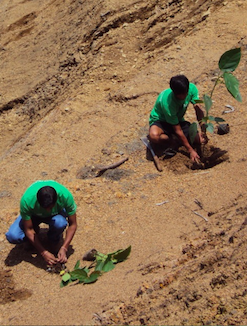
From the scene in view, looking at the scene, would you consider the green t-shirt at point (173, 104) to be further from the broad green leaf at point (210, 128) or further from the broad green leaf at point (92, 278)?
the broad green leaf at point (92, 278)

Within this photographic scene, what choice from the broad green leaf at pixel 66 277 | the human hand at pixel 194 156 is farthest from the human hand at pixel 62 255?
the human hand at pixel 194 156

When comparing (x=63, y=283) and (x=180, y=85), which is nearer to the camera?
(x=63, y=283)

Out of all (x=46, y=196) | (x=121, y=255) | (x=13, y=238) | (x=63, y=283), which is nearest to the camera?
(x=46, y=196)

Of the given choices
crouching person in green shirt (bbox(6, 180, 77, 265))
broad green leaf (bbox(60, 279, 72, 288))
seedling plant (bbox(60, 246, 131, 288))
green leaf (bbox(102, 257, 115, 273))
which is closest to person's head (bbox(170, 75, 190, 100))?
crouching person in green shirt (bbox(6, 180, 77, 265))

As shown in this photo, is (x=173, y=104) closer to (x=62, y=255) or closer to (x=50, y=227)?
(x=50, y=227)

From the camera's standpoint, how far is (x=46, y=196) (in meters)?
3.25

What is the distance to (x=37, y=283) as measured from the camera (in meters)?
3.42

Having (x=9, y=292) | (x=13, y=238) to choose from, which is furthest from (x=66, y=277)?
(x=13, y=238)

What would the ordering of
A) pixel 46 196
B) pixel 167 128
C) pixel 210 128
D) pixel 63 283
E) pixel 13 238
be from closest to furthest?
pixel 46 196, pixel 63 283, pixel 13 238, pixel 210 128, pixel 167 128

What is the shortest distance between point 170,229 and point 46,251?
1.01 metres

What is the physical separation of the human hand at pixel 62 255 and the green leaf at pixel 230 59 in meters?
2.15

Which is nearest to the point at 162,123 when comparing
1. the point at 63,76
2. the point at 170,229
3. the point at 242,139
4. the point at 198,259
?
the point at 242,139

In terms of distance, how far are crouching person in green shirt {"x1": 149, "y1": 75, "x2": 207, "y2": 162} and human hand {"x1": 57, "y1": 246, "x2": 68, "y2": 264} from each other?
5.14 ft

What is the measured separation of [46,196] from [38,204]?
0.20 meters
